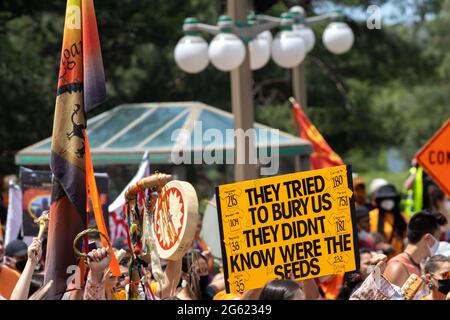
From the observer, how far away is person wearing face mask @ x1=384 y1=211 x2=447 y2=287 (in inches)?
262

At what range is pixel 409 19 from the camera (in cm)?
2688

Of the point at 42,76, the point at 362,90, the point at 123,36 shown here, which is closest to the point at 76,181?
the point at 42,76

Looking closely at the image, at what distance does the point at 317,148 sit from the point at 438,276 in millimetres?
7188

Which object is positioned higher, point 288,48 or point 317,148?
point 288,48

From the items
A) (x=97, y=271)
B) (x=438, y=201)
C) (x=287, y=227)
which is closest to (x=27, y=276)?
(x=97, y=271)

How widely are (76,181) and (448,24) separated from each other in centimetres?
3024

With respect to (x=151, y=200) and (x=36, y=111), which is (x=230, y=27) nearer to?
(x=151, y=200)

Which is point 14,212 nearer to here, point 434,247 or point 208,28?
point 208,28

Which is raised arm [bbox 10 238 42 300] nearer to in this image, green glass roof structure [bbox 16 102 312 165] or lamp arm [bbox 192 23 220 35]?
lamp arm [bbox 192 23 220 35]

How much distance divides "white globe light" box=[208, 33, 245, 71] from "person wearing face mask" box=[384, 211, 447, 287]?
425cm

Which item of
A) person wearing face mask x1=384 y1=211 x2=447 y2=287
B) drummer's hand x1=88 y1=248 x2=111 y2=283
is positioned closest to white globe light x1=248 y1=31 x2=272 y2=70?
person wearing face mask x1=384 y1=211 x2=447 y2=287

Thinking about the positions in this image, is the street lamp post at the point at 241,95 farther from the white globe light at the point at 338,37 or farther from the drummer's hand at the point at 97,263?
the drummer's hand at the point at 97,263

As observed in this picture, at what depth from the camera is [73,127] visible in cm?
571
